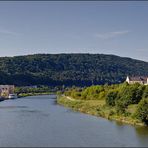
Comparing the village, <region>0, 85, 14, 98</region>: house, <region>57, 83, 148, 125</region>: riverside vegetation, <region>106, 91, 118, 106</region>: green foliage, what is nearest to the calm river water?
<region>57, 83, 148, 125</region>: riverside vegetation

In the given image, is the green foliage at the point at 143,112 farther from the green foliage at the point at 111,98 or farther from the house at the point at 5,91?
the house at the point at 5,91

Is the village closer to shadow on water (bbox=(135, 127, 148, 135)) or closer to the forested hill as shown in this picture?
the forested hill

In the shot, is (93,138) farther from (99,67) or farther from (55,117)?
(99,67)

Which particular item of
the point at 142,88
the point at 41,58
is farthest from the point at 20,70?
the point at 142,88

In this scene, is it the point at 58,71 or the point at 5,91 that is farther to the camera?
the point at 58,71

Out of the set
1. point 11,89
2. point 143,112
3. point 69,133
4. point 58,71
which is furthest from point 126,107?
Result: point 58,71

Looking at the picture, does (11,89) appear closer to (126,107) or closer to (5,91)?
(5,91)

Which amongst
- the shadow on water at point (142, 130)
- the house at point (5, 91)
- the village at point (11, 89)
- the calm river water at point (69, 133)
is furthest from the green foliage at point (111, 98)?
the house at point (5, 91)

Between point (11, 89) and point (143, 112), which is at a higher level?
point (143, 112)
